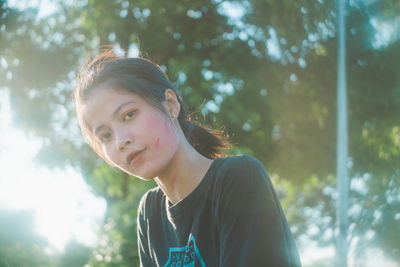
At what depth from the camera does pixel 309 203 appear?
12.4 metres

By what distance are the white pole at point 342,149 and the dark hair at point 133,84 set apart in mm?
2608

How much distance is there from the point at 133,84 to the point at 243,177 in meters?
0.61

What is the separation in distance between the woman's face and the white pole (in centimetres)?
298

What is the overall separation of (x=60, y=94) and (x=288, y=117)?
4458mm

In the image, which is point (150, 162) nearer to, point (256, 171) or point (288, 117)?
point (256, 171)

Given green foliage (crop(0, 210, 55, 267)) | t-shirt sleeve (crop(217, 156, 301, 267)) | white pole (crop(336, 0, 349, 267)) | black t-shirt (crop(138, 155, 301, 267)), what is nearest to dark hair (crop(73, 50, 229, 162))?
black t-shirt (crop(138, 155, 301, 267))

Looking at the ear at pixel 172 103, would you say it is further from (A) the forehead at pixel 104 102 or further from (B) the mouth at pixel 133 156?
(B) the mouth at pixel 133 156

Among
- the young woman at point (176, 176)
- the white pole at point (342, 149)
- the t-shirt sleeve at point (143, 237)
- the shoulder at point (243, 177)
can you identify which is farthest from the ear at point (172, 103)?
the white pole at point (342, 149)

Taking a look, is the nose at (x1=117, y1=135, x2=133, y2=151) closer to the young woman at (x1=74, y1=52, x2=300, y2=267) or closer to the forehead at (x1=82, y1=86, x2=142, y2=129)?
the young woman at (x1=74, y1=52, x2=300, y2=267)

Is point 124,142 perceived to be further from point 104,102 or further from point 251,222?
point 251,222

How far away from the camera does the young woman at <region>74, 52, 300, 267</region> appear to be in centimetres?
127

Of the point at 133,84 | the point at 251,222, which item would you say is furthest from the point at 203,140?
the point at 251,222

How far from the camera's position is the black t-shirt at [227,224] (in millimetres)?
1231

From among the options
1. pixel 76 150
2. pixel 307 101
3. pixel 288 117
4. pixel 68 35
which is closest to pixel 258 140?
pixel 288 117
